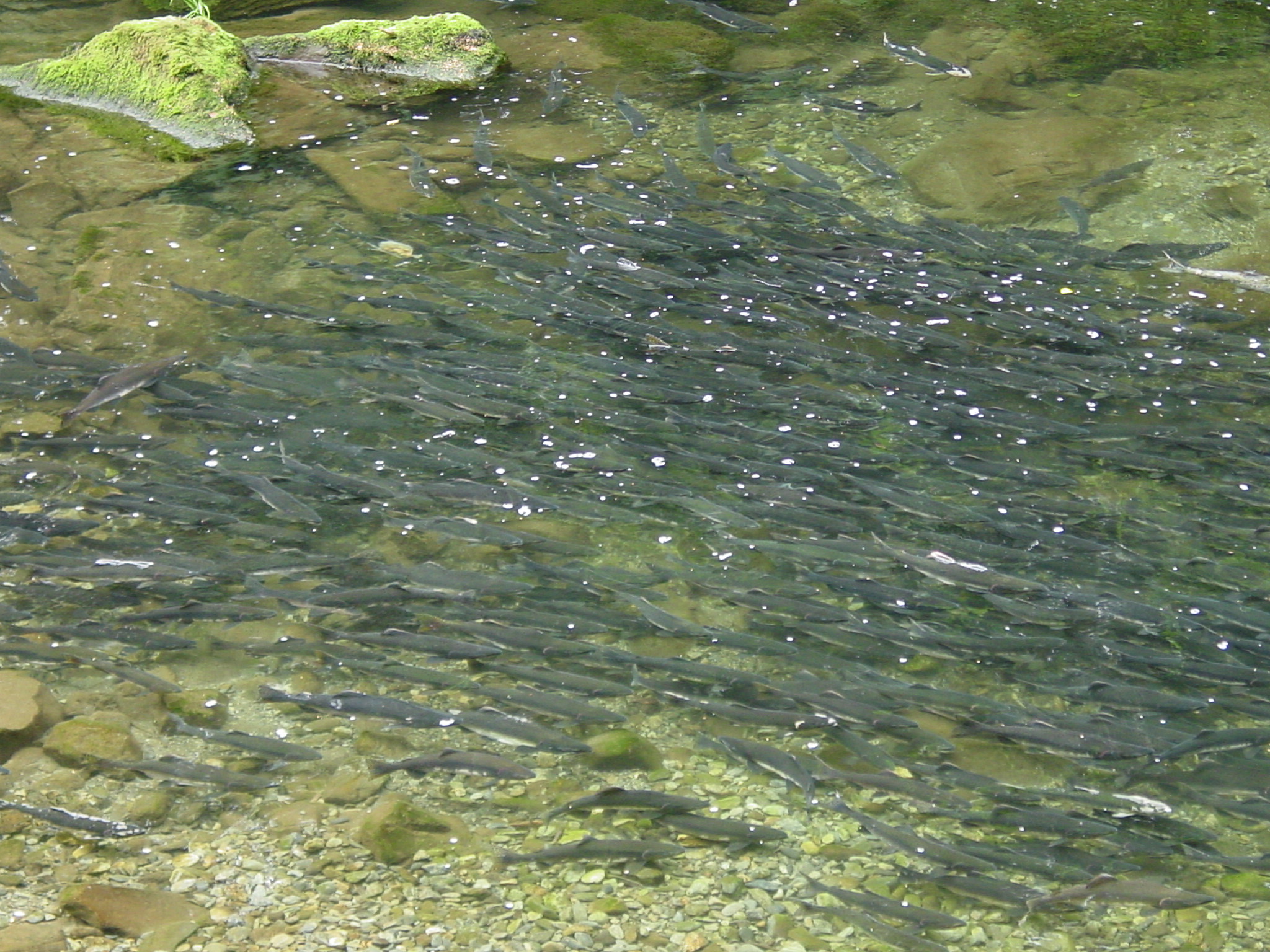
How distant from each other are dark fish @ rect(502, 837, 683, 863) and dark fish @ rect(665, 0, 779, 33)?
323 inches

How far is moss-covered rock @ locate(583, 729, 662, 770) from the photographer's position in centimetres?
394

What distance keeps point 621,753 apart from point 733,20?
785 cm

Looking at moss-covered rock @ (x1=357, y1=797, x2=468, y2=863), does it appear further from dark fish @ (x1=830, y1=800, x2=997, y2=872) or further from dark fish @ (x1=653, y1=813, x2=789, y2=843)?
dark fish @ (x1=830, y1=800, x2=997, y2=872)

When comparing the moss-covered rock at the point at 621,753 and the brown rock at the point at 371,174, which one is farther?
the brown rock at the point at 371,174

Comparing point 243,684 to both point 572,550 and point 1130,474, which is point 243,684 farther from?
point 1130,474

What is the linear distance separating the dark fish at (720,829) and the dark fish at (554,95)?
6.34 m

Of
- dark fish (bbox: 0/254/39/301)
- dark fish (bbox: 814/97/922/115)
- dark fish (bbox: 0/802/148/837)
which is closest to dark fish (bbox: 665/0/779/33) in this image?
dark fish (bbox: 814/97/922/115)

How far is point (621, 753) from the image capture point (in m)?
3.96

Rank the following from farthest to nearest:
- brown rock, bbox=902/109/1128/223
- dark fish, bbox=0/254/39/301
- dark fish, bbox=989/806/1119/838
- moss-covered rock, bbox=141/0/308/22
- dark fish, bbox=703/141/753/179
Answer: moss-covered rock, bbox=141/0/308/22 < brown rock, bbox=902/109/1128/223 < dark fish, bbox=703/141/753/179 < dark fish, bbox=0/254/39/301 < dark fish, bbox=989/806/1119/838

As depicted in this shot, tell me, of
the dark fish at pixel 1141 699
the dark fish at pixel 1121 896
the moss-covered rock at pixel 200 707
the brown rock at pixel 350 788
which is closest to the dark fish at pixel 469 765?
the brown rock at pixel 350 788

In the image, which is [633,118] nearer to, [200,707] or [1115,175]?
[1115,175]

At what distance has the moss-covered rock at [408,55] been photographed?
9195 mm

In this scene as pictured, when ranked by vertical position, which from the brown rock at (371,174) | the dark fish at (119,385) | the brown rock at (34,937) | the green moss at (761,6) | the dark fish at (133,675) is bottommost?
the brown rock at (34,937)

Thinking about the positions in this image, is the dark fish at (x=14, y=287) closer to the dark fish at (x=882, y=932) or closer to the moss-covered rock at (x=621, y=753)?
the moss-covered rock at (x=621, y=753)
